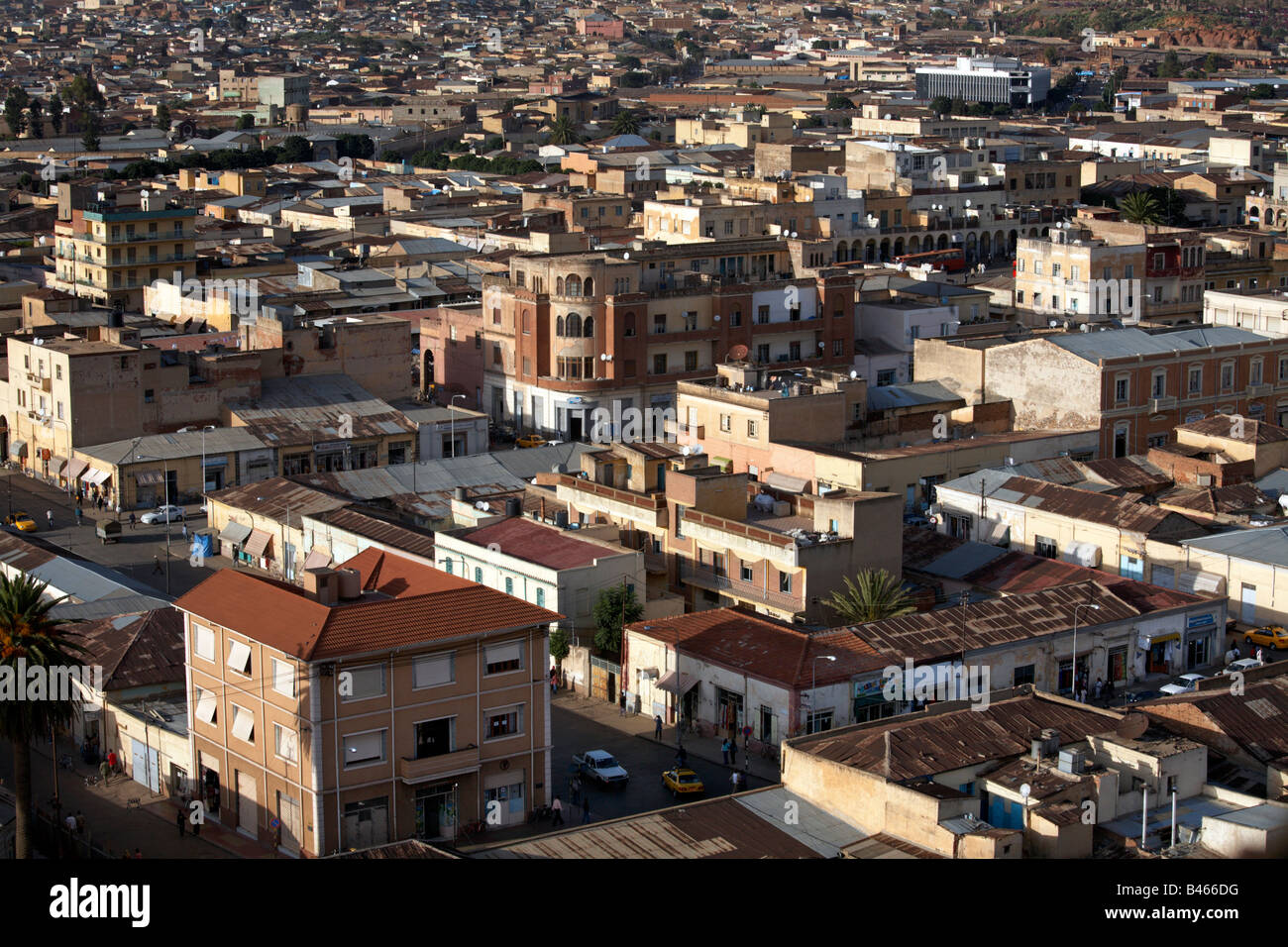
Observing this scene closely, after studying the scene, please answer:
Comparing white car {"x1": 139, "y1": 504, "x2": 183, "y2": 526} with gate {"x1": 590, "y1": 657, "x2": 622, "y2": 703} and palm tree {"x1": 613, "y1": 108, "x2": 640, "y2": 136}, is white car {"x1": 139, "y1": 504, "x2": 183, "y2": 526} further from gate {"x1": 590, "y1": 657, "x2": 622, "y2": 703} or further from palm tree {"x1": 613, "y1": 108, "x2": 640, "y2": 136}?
palm tree {"x1": 613, "y1": 108, "x2": 640, "y2": 136}

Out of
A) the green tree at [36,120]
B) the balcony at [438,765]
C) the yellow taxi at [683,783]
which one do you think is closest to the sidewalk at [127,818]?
the balcony at [438,765]

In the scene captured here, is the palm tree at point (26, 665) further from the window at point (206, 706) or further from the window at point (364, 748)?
the window at point (364, 748)

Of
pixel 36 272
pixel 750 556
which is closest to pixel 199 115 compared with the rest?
pixel 36 272

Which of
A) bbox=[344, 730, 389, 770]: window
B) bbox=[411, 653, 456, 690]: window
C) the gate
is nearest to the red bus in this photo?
the gate

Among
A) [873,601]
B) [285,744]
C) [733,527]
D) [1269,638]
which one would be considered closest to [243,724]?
[285,744]

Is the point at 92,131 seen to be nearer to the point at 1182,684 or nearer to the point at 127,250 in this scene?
the point at 127,250
